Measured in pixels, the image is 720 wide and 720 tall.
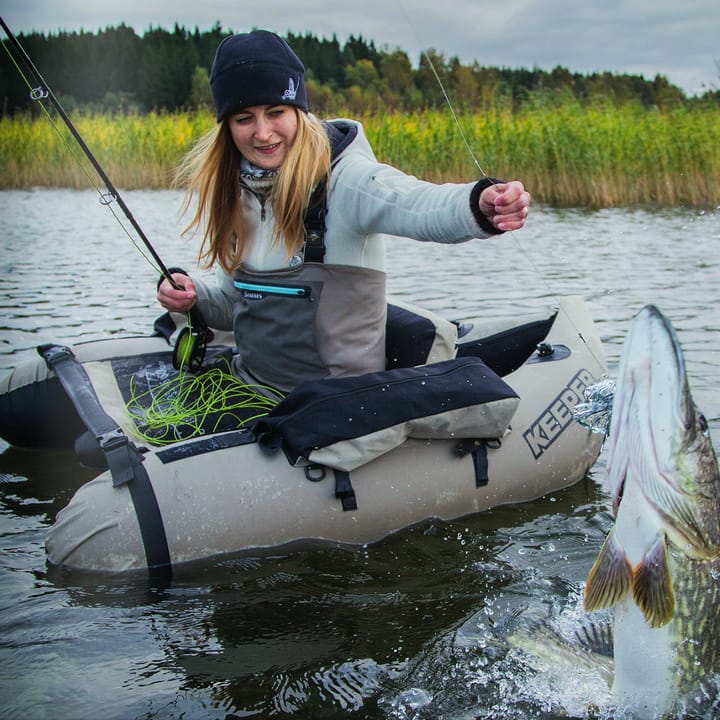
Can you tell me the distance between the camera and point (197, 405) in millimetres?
4086

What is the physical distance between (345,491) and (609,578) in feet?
5.00

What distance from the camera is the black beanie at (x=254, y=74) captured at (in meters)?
3.61

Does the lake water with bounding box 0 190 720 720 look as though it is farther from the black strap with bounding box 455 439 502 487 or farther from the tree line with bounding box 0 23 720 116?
the tree line with bounding box 0 23 720 116

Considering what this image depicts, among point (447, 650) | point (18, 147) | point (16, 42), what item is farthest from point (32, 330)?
point (18, 147)

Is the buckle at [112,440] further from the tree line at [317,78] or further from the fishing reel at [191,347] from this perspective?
the tree line at [317,78]

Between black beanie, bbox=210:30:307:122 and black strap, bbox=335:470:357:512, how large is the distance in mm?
1537

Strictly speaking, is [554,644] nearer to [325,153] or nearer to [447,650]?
[447,650]

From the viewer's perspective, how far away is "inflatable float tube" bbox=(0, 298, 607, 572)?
3.37 metres

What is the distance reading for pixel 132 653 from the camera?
9.58 ft

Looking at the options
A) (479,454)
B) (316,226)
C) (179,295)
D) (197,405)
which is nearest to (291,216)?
(316,226)

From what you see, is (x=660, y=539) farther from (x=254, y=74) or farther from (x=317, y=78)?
(x=317, y=78)

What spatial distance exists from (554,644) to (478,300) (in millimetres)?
5570

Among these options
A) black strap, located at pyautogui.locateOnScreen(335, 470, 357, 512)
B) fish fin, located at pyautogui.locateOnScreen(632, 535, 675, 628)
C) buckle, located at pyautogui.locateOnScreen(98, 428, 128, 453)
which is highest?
buckle, located at pyautogui.locateOnScreen(98, 428, 128, 453)

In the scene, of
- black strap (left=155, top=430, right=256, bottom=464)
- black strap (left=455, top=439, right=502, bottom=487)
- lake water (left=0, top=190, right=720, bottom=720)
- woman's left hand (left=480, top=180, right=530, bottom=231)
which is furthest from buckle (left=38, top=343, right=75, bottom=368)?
woman's left hand (left=480, top=180, right=530, bottom=231)
